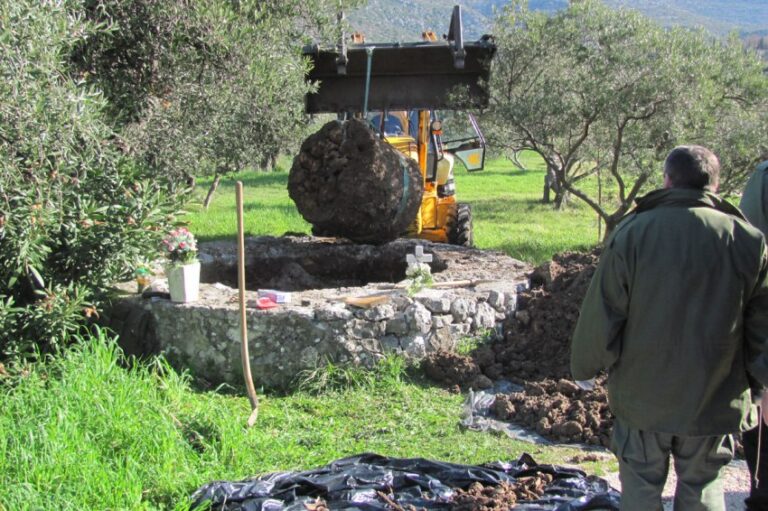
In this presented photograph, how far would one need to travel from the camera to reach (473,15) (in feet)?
238

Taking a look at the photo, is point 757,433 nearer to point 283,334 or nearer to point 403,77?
point 283,334

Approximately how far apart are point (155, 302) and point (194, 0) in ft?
8.23

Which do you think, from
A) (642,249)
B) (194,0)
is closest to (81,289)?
(194,0)

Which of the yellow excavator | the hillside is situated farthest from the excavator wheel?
the hillside

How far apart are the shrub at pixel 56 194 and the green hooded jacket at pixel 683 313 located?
3494 mm

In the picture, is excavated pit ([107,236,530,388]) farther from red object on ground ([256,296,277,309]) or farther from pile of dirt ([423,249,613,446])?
pile of dirt ([423,249,613,446])

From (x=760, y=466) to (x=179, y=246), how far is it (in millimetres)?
4532

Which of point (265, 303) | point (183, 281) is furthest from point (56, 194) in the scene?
point (265, 303)

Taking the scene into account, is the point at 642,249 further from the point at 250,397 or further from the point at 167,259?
the point at 167,259

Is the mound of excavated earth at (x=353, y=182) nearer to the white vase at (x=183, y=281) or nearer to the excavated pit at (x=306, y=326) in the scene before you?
the excavated pit at (x=306, y=326)

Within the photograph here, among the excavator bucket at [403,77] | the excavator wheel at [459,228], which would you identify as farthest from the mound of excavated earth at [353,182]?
the excavator wheel at [459,228]

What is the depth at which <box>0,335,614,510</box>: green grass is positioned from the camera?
4277 mm

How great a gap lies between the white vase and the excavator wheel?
15.8 feet

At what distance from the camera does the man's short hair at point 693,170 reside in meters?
3.32
